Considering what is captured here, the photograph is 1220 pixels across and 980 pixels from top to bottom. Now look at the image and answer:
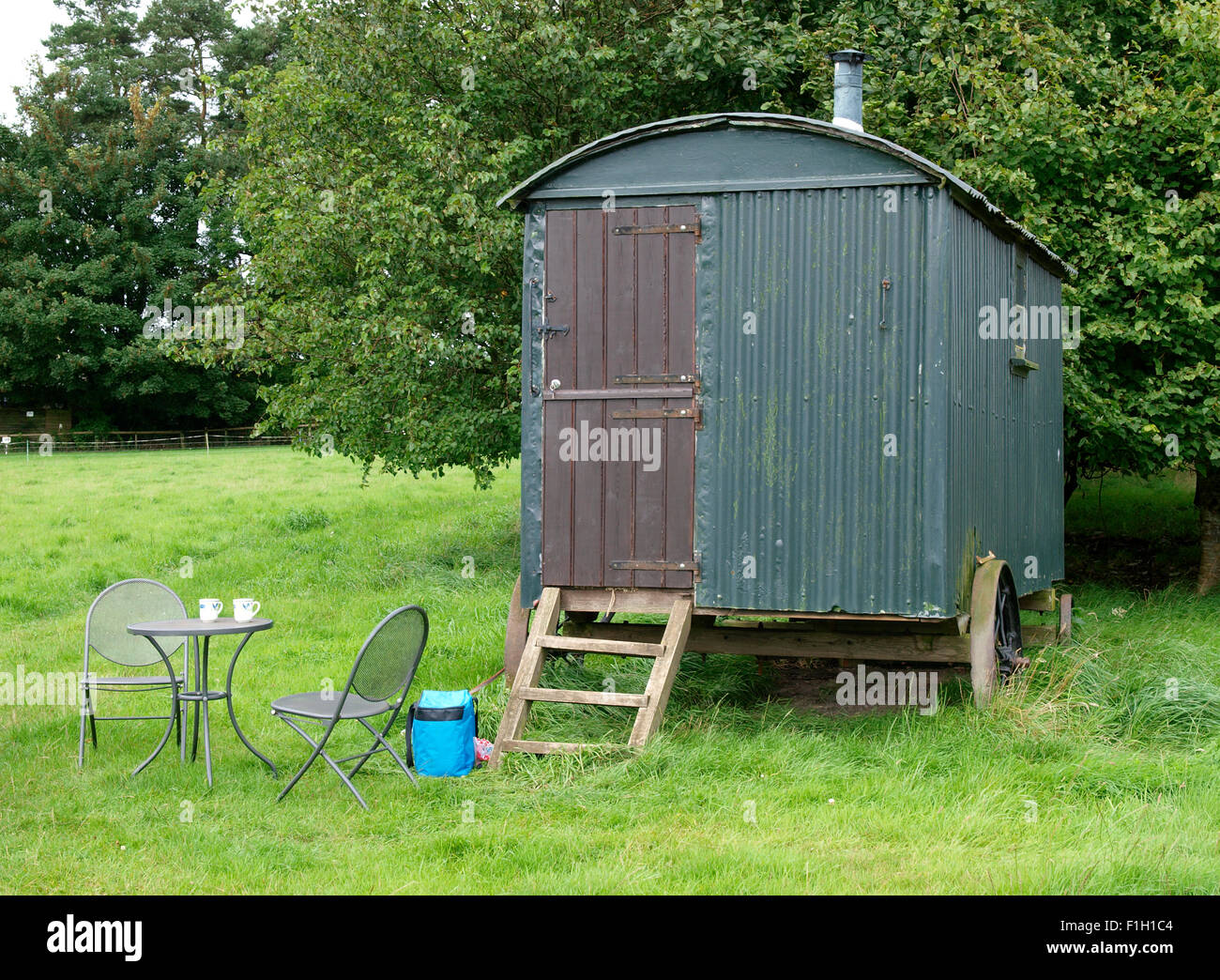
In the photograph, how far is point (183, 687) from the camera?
284 inches

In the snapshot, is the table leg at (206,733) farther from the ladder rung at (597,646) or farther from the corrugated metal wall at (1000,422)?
the corrugated metal wall at (1000,422)

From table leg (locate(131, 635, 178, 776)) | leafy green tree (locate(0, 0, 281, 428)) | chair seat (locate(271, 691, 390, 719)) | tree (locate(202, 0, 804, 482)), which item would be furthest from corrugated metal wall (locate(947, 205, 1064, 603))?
leafy green tree (locate(0, 0, 281, 428))

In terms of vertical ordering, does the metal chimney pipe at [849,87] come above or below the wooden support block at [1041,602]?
above

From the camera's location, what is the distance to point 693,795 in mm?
6141

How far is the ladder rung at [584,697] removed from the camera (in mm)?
6984

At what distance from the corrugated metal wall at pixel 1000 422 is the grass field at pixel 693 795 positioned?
0.89m

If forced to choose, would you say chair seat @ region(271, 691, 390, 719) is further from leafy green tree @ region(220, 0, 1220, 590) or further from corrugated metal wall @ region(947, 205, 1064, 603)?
leafy green tree @ region(220, 0, 1220, 590)

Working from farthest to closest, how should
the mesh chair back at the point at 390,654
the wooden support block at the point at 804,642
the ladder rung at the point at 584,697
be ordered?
the wooden support block at the point at 804,642 → the ladder rung at the point at 584,697 → the mesh chair back at the point at 390,654

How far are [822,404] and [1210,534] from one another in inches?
323

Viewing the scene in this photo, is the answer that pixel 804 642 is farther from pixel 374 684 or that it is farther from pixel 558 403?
pixel 374 684

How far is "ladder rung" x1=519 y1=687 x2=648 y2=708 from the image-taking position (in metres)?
6.98

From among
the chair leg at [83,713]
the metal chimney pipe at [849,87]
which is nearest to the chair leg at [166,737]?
the chair leg at [83,713]
